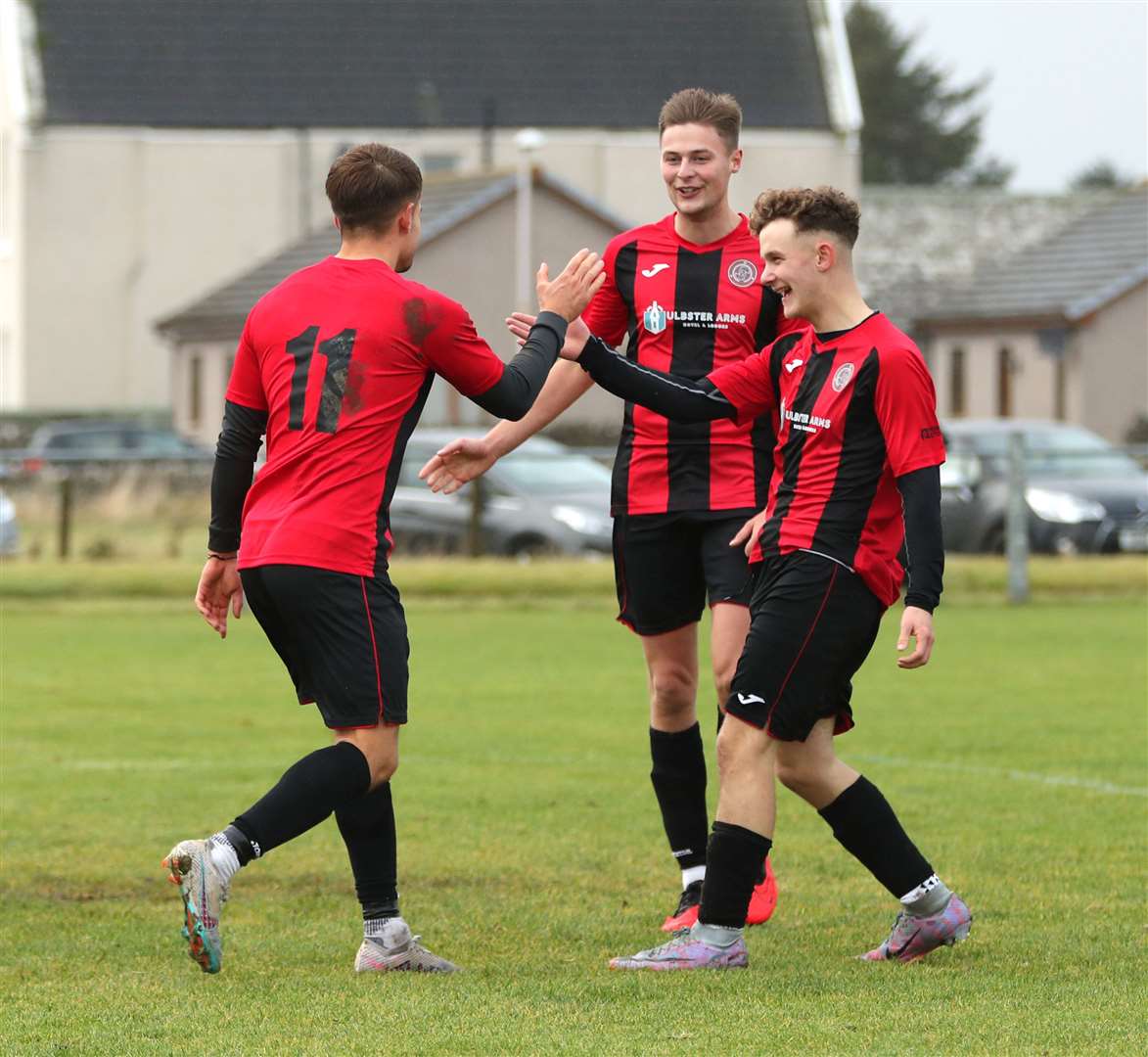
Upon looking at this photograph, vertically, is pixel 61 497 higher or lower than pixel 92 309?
lower

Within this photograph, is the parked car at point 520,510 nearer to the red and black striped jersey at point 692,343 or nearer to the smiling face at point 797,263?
the red and black striped jersey at point 692,343

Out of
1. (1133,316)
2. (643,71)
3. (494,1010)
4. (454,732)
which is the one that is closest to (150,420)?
(643,71)

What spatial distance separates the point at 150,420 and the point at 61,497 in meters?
26.7

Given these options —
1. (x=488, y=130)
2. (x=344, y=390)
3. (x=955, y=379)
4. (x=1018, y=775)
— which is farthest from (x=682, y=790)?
(x=488, y=130)

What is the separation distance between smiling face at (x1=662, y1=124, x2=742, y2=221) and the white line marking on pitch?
3.84 m

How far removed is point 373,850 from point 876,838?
4.49 ft

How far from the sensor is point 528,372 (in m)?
6.13

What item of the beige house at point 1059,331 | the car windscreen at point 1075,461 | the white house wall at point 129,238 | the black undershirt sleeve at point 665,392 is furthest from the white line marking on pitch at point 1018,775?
the white house wall at point 129,238

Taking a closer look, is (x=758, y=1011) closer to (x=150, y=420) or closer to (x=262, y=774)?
(x=262, y=774)

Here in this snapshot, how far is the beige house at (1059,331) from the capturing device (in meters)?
46.1

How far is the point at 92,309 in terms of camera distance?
51.0 meters

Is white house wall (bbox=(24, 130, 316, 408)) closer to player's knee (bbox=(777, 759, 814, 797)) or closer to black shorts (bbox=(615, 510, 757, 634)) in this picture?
black shorts (bbox=(615, 510, 757, 634))

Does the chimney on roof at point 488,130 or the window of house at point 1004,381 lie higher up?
the chimney on roof at point 488,130

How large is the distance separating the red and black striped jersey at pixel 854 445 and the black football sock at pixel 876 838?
1.84 ft
